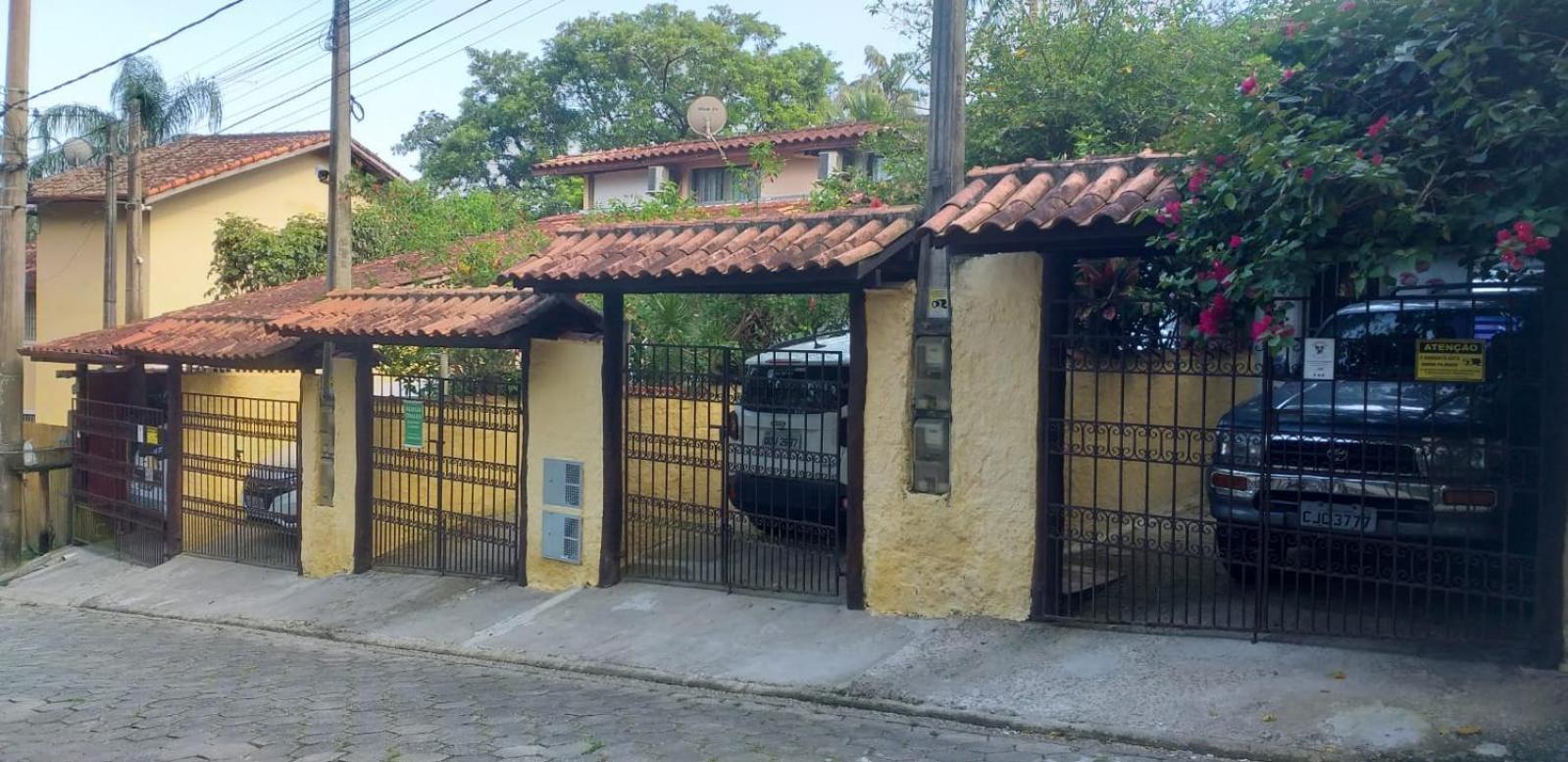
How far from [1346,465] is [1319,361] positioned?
62 cm

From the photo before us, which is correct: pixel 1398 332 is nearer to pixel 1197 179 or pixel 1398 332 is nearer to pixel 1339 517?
pixel 1339 517

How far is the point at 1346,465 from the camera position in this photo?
7.00m

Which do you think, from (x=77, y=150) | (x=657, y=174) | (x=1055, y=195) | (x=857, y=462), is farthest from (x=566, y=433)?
(x=657, y=174)

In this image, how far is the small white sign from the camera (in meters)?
6.89

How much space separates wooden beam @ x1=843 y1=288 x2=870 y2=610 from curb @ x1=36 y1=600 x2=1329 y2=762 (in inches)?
52.4

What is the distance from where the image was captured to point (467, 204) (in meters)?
16.4

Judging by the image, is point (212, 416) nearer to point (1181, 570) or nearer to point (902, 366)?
point (902, 366)

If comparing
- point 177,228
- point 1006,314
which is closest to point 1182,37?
point 1006,314

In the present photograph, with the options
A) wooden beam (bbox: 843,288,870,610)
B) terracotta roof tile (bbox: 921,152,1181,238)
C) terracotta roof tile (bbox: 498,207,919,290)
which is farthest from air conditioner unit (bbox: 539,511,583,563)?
terracotta roof tile (bbox: 921,152,1181,238)

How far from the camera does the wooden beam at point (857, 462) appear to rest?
Result: 883 cm

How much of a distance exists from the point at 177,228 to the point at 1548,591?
76.9 ft

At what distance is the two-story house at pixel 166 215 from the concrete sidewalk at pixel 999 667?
46.0 feet

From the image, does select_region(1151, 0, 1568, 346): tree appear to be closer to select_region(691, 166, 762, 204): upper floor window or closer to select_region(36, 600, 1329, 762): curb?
select_region(36, 600, 1329, 762): curb

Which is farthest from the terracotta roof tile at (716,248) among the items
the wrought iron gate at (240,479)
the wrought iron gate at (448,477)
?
the wrought iron gate at (240,479)
